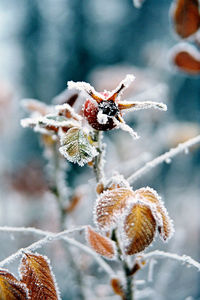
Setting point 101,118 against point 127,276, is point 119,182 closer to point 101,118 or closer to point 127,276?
point 101,118

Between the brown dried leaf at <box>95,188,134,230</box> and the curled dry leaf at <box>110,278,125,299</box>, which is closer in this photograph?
the brown dried leaf at <box>95,188,134,230</box>

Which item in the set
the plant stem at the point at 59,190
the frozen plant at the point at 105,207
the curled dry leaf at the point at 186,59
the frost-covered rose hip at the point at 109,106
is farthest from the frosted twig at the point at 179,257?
the curled dry leaf at the point at 186,59

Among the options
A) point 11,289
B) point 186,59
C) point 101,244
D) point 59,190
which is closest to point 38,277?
point 11,289

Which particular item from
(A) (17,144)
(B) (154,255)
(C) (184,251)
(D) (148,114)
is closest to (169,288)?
(C) (184,251)

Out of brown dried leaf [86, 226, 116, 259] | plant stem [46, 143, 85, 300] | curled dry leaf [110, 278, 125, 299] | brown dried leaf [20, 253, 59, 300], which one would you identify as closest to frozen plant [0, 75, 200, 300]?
brown dried leaf [20, 253, 59, 300]

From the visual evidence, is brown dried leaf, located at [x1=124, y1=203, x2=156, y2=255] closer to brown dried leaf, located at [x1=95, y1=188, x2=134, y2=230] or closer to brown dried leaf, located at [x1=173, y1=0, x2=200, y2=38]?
brown dried leaf, located at [x1=95, y1=188, x2=134, y2=230]

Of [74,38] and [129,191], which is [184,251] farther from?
[74,38]
